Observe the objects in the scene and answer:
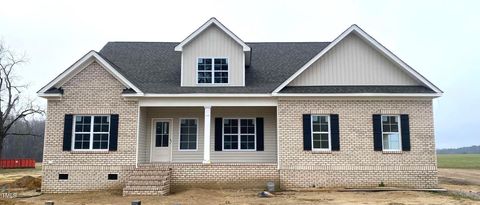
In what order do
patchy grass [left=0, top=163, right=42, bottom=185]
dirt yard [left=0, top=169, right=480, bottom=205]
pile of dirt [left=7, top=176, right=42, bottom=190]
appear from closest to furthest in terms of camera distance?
1. dirt yard [left=0, top=169, right=480, bottom=205]
2. pile of dirt [left=7, top=176, right=42, bottom=190]
3. patchy grass [left=0, top=163, right=42, bottom=185]

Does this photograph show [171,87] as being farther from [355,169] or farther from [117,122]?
[355,169]

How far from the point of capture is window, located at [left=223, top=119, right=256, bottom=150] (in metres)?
17.0

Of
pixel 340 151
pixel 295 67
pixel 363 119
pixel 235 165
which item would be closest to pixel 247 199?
pixel 235 165

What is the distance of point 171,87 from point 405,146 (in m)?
9.76

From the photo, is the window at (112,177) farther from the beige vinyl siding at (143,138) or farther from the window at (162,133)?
the window at (162,133)

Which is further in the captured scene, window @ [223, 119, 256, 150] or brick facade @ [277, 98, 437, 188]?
window @ [223, 119, 256, 150]

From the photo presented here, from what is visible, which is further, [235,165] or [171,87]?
[171,87]

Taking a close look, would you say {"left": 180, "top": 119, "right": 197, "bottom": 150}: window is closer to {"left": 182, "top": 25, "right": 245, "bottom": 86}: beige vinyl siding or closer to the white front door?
the white front door

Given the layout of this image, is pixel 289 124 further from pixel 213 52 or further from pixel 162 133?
pixel 162 133

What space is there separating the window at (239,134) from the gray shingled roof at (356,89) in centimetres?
255

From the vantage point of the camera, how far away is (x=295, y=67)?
741 inches

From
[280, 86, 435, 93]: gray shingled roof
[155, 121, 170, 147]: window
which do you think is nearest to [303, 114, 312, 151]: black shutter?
[280, 86, 435, 93]: gray shingled roof

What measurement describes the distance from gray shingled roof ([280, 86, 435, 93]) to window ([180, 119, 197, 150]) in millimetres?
4353

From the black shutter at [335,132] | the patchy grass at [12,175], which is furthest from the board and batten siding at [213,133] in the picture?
the patchy grass at [12,175]
